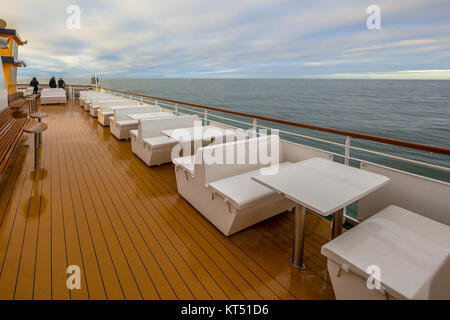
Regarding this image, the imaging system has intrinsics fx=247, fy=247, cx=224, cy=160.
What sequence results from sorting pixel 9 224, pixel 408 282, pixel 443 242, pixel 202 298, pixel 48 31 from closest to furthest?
pixel 408 282 < pixel 443 242 < pixel 202 298 < pixel 9 224 < pixel 48 31

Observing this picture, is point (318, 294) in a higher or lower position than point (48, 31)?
lower

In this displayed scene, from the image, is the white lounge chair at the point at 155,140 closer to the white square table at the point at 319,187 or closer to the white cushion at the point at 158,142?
the white cushion at the point at 158,142

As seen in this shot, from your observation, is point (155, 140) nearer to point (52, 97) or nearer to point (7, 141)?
point (7, 141)

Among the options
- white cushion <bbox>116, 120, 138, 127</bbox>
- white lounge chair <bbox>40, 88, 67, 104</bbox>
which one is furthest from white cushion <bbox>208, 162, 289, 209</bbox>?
white lounge chair <bbox>40, 88, 67, 104</bbox>

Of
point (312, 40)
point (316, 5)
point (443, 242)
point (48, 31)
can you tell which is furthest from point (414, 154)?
point (312, 40)

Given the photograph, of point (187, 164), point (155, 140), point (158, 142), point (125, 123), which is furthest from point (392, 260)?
point (125, 123)

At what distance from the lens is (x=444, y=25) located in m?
40.8

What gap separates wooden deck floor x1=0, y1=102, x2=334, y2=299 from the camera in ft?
5.15

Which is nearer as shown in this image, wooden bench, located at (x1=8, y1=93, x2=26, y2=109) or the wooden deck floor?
the wooden deck floor

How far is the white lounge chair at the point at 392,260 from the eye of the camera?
3.60ft

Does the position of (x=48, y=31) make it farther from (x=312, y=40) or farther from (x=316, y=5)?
(x=312, y=40)

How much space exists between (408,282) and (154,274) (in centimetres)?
144

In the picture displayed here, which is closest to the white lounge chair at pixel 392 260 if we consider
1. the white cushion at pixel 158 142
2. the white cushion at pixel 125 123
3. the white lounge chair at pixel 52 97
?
the white cushion at pixel 158 142

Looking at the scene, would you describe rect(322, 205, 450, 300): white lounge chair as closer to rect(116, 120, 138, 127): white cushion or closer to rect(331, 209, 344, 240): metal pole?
rect(331, 209, 344, 240): metal pole
